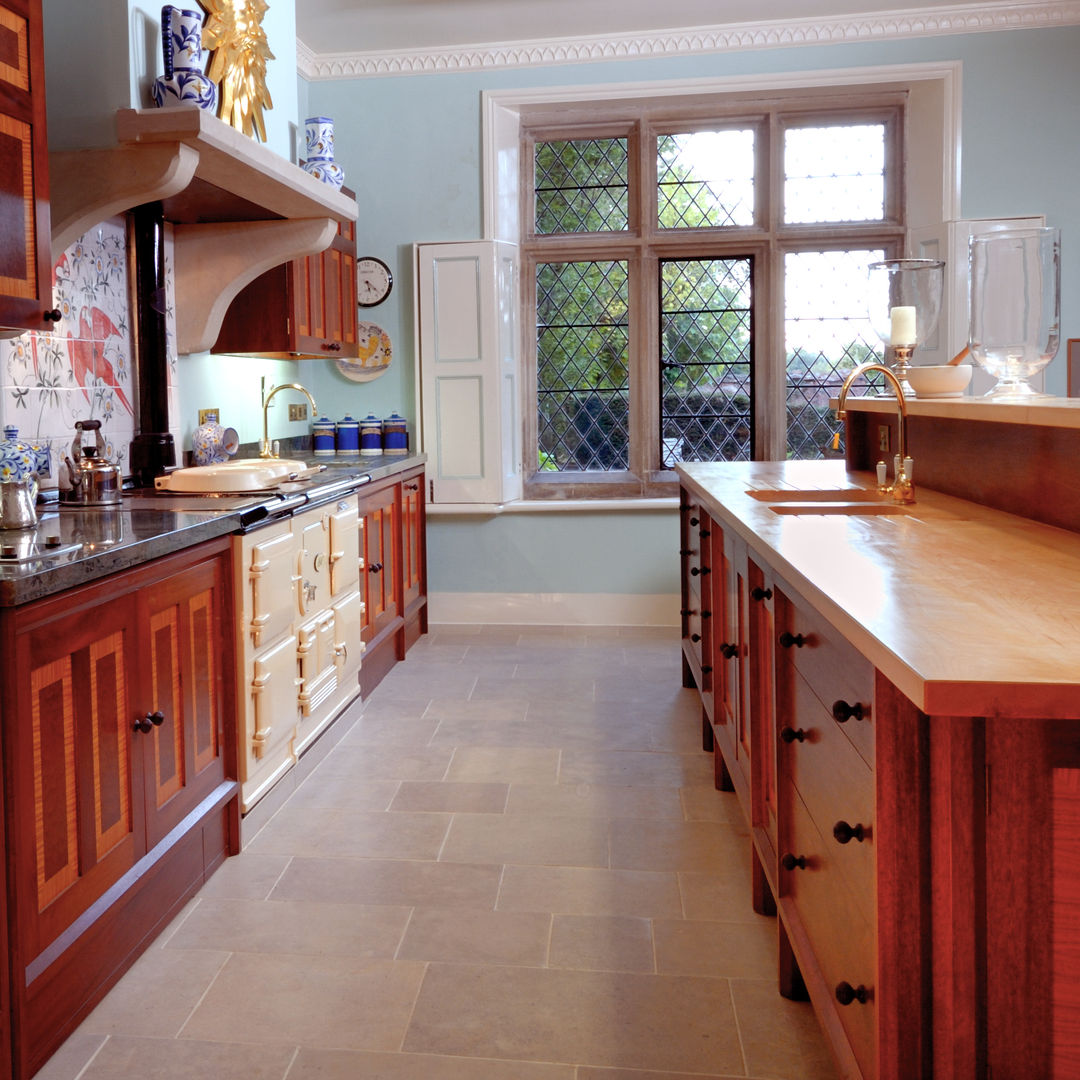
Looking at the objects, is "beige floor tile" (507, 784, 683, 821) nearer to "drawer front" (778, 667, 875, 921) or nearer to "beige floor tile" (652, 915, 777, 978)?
"beige floor tile" (652, 915, 777, 978)

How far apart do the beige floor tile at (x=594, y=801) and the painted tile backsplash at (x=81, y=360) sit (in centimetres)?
160

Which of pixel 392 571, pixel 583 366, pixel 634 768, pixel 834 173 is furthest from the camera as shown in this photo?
pixel 583 366

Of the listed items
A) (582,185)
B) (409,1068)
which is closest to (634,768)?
(409,1068)

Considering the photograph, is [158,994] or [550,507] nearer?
[158,994]

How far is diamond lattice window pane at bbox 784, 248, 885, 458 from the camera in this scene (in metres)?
5.68

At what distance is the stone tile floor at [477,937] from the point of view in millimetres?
1899

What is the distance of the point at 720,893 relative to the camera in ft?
8.29

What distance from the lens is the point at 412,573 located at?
5.31 meters

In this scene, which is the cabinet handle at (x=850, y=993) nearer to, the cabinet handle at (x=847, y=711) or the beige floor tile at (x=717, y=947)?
the cabinet handle at (x=847, y=711)

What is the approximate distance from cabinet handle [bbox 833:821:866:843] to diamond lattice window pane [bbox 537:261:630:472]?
4.52 m

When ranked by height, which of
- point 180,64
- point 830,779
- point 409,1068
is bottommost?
point 409,1068

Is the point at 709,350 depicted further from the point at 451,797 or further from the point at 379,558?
the point at 451,797

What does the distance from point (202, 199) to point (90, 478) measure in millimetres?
1202

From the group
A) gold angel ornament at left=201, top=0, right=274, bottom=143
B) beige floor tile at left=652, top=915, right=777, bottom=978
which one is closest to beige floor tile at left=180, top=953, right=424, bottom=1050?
beige floor tile at left=652, top=915, right=777, bottom=978
